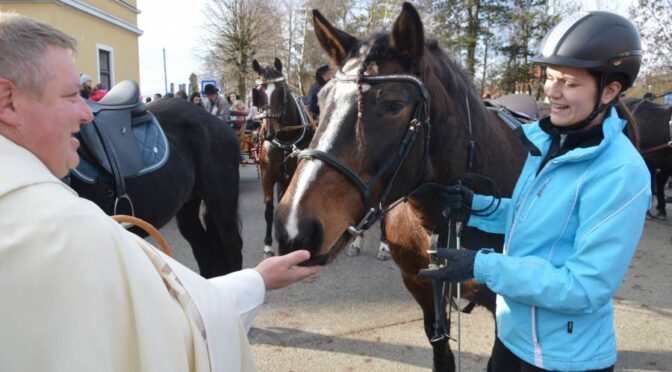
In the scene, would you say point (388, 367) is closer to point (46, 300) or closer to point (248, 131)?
point (46, 300)

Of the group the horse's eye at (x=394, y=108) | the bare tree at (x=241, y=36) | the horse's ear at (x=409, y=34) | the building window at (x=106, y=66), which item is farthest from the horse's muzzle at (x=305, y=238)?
the bare tree at (x=241, y=36)

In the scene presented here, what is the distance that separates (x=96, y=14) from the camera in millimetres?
15062

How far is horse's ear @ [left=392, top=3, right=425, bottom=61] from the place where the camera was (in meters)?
1.77

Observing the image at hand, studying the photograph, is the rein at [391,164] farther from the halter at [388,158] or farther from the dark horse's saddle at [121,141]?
the dark horse's saddle at [121,141]

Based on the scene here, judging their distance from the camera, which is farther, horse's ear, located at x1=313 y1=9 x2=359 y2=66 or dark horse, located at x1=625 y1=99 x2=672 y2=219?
dark horse, located at x1=625 y1=99 x2=672 y2=219

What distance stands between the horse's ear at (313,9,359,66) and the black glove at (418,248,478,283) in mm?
978

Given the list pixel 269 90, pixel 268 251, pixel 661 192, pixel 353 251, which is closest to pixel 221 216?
pixel 268 251

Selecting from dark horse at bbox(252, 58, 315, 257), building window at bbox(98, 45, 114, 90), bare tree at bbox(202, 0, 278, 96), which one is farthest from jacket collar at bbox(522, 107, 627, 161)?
bare tree at bbox(202, 0, 278, 96)

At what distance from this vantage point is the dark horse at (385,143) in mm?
1648

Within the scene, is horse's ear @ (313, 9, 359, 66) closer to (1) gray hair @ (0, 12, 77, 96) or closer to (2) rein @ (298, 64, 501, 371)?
(2) rein @ (298, 64, 501, 371)

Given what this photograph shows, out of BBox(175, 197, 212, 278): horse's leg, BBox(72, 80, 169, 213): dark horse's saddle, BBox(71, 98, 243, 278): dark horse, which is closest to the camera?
BBox(72, 80, 169, 213): dark horse's saddle

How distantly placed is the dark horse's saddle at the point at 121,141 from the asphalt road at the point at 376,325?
1.72 m

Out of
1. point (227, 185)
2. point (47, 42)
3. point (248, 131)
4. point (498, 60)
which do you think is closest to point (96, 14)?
point (248, 131)

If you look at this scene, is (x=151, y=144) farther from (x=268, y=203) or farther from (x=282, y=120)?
(x=282, y=120)
